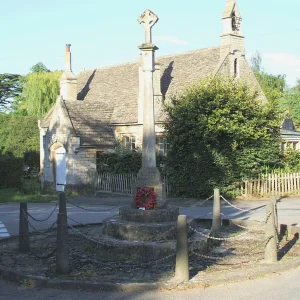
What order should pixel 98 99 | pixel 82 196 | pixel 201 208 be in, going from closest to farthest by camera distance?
1. pixel 201 208
2. pixel 82 196
3. pixel 98 99

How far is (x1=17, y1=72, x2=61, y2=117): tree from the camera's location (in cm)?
5241

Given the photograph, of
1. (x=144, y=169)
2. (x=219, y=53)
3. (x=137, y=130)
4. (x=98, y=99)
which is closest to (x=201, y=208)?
(x=144, y=169)

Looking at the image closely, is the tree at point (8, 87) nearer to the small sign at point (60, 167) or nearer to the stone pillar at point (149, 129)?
the small sign at point (60, 167)

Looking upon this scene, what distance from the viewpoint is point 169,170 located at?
25.1 m

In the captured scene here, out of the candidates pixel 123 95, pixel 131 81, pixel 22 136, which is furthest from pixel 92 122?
pixel 22 136

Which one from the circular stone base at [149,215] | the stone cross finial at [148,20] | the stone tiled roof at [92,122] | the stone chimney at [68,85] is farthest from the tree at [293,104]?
the circular stone base at [149,215]

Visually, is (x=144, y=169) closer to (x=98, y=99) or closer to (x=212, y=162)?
(x=212, y=162)

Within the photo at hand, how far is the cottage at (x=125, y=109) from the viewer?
30250 millimetres

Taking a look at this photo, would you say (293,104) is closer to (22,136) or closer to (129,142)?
(22,136)

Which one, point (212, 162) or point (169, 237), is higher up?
point (212, 162)

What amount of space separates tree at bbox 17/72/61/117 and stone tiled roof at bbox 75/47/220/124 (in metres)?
14.9

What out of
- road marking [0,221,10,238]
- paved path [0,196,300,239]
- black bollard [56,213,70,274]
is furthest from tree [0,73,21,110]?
black bollard [56,213,70,274]

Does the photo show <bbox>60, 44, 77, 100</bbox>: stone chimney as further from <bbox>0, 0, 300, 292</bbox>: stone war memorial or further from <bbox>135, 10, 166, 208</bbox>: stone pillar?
<bbox>135, 10, 166, 208</bbox>: stone pillar

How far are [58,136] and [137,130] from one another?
495 cm
